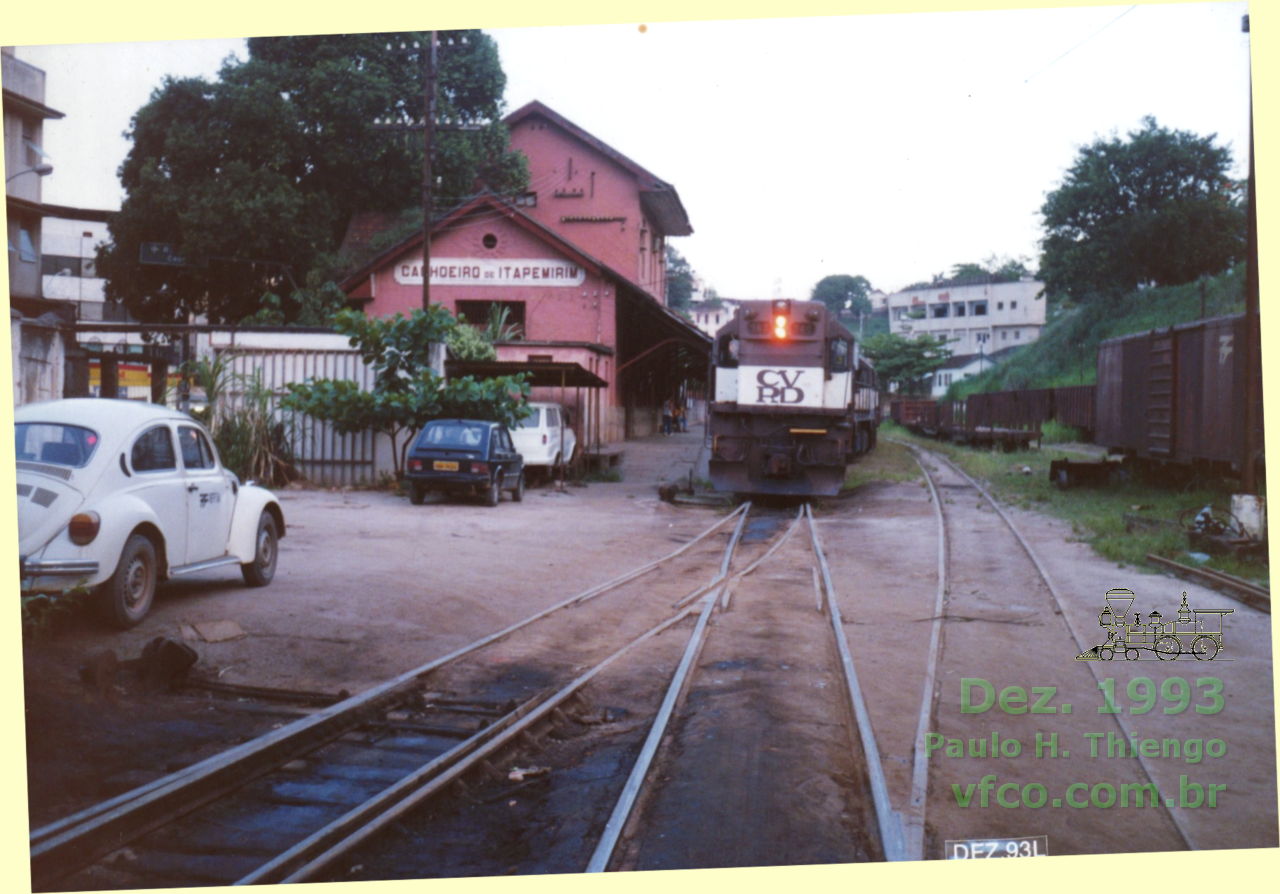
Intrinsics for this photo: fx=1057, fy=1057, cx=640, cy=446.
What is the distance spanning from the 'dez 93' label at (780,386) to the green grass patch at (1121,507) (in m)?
3.30

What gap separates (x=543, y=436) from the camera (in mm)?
20406

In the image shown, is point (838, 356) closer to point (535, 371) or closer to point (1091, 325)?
point (535, 371)

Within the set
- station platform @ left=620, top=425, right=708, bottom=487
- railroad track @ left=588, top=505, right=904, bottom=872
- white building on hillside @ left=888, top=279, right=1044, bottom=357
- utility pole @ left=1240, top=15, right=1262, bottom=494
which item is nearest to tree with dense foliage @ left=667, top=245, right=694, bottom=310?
station platform @ left=620, top=425, right=708, bottom=487

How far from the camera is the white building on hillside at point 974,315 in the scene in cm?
5244

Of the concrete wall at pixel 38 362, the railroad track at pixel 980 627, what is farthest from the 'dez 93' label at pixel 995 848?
the concrete wall at pixel 38 362

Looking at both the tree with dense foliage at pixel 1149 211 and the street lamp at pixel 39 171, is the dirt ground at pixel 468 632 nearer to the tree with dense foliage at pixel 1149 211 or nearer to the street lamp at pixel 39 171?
the street lamp at pixel 39 171

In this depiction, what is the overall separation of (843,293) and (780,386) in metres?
13.5

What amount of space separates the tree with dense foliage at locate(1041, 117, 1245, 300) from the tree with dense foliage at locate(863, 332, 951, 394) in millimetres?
44345

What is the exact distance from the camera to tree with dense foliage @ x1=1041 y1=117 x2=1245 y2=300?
22.8 feet

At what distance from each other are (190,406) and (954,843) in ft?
40.0

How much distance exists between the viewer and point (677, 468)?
21938 millimetres

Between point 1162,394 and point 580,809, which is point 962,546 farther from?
point 580,809

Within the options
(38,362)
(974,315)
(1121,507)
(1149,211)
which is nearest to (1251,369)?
(1149,211)

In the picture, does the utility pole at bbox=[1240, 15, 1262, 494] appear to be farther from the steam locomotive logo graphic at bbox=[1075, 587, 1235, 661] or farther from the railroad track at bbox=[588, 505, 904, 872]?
the railroad track at bbox=[588, 505, 904, 872]
